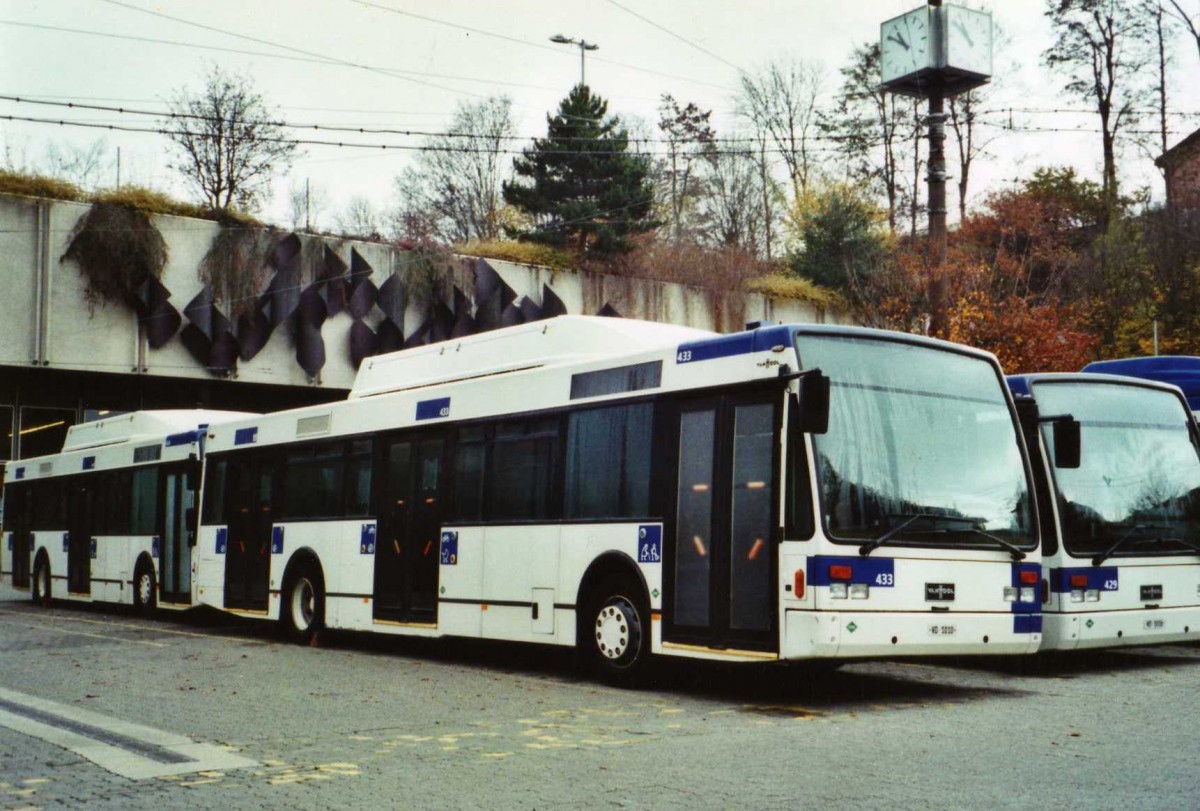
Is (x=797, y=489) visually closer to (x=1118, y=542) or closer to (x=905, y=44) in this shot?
(x=1118, y=542)

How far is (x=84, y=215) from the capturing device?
3581 centimetres

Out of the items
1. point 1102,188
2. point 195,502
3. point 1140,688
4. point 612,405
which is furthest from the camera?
point 1102,188

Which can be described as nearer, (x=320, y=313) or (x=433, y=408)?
(x=433, y=408)

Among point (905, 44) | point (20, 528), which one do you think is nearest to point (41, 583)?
point (20, 528)

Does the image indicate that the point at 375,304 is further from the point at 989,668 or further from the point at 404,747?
the point at 404,747

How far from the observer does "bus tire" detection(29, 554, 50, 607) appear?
2798 centimetres

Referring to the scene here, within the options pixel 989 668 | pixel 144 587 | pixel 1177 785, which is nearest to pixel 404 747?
pixel 1177 785

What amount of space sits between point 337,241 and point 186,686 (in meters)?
28.6

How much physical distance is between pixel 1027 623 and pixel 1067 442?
207 cm

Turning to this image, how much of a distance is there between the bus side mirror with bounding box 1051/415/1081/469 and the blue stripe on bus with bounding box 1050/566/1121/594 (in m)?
0.97

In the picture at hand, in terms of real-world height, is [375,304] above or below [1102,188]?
below

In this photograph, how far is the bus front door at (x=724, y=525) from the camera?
1086 centimetres

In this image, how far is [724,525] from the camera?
445 inches

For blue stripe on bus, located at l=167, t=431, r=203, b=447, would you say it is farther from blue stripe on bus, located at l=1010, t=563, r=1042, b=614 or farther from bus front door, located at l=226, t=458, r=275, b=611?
blue stripe on bus, located at l=1010, t=563, r=1042, b=614
